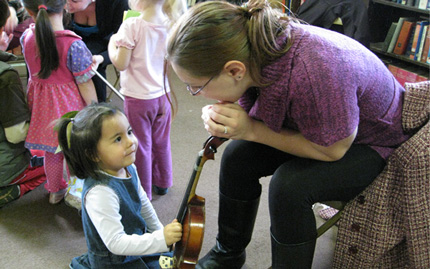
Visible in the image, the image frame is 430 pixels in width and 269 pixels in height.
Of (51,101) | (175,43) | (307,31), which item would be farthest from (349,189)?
(51,101)

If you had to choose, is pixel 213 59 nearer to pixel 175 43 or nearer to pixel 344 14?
pixel 175 43

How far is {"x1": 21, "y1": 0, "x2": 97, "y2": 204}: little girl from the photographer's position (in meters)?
1.66

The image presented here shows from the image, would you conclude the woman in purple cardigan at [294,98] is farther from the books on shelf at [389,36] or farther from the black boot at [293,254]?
the books on shelf at [389,36]

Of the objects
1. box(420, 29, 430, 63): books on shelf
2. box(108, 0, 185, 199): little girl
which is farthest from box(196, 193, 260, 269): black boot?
box(420, 29, 430, 63): books on shelf

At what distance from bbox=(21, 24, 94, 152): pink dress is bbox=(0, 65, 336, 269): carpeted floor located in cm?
28

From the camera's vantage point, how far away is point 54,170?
185 cm

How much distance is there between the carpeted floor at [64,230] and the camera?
1576 mm

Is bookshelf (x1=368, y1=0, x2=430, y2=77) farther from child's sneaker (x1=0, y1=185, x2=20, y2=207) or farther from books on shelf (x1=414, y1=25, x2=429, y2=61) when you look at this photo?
child's sneaker (x1=0, y1=185, x2=20, y2=207)

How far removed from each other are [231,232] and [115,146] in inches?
18.4

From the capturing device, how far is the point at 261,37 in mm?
996

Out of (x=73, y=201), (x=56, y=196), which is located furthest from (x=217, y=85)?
(x=56, y=196)

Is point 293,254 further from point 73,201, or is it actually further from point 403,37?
point 403,37

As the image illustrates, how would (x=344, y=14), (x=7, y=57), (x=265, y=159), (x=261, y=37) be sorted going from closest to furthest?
(x=261, y=37)
(x=265, y=159)
(x=7, y=57)
(x=344, y=14)

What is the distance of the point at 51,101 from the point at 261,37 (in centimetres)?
110
